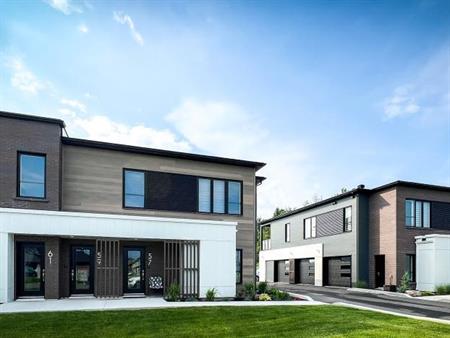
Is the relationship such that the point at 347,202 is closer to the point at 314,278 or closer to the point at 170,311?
the point at 314,278

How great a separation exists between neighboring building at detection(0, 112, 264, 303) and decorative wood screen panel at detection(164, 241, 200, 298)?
4 centimetres

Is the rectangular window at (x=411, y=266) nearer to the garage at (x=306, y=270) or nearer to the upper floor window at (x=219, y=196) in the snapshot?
the garage at (x=306, y=270)

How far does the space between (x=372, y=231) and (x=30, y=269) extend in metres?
19.6

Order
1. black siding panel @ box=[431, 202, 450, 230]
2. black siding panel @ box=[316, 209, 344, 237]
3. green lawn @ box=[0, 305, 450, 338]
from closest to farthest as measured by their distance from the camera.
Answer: green lawn @ box=[0, 305, 450, 338]
black siding panel @ box=[431, 202, 450, 230]
black siding panel @ box=[316, 209, 344, 237]

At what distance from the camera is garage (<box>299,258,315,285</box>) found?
3050 centimetres

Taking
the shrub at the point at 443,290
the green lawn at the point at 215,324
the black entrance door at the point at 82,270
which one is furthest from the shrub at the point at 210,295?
the shrub at the point at 443,290

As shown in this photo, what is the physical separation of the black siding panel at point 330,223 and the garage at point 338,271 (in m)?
1.80

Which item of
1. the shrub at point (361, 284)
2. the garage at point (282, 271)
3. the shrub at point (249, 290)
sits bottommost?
the garage at point (282, 271)

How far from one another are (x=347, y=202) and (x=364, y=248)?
10.2 feet

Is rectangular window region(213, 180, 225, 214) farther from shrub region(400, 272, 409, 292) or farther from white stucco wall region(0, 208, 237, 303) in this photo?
shrub region(400, 272, 409, 292)

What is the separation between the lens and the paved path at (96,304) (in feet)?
41.0

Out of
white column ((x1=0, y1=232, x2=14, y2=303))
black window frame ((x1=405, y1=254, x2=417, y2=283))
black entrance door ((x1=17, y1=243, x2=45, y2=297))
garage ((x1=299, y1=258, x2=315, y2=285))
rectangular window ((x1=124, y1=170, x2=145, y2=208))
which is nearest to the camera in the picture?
white column ((x1=0, y1=232, x2=14, y2=303))

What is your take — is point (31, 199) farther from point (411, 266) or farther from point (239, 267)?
point (411, 266)

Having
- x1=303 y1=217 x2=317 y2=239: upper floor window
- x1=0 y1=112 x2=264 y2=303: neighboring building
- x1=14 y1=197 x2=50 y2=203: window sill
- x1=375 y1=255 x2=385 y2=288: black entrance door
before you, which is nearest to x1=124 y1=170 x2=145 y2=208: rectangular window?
x1=0 y1=112 x2=264 y2=303: neighboring building
